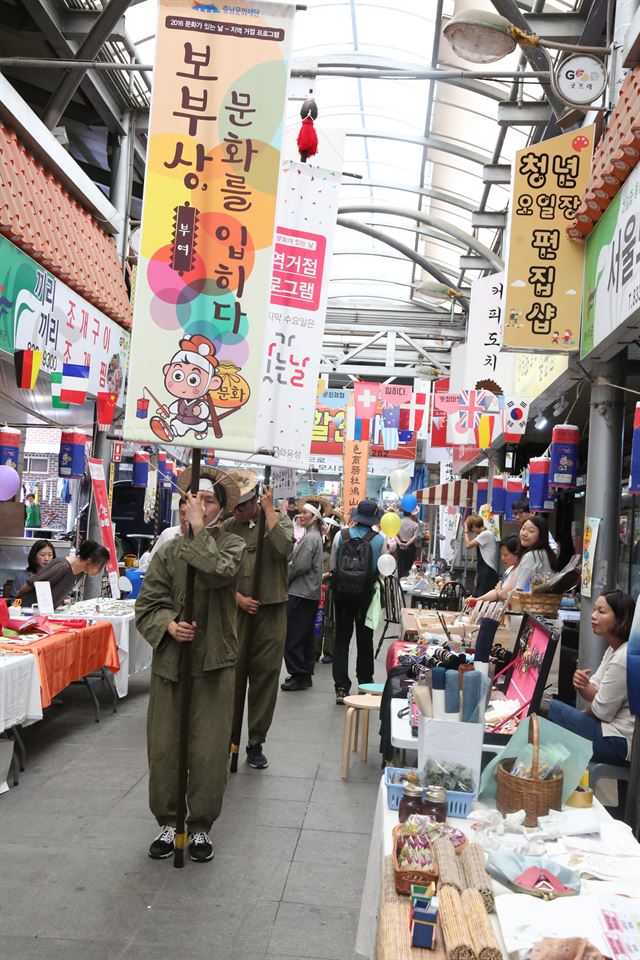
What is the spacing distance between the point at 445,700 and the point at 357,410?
57.6ft

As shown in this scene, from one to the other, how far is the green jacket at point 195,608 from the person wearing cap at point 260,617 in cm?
150

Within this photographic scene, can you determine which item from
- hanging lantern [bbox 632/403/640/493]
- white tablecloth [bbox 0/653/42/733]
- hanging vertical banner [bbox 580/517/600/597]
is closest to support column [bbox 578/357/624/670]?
hanging vertical banner [bbox 580/517/600/597]

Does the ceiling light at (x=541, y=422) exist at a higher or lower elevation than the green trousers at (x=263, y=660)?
higher

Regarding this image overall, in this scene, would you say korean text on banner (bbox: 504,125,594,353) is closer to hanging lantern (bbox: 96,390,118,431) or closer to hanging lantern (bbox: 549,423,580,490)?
hanging lantern (bbox: 549,423,580,490)

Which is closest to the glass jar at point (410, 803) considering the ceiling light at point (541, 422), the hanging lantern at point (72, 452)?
the hanging lantern at point (72, 452)

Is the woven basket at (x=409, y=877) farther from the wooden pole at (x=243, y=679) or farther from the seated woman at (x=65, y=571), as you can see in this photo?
the seated woman at (x=65, y=571)

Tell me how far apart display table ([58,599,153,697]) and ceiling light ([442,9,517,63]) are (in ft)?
17.7

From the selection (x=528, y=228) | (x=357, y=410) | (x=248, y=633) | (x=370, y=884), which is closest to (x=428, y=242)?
(x=357, y=410)

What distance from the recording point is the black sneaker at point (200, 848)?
4.18 m

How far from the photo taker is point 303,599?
29.3ft

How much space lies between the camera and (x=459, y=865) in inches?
89.4

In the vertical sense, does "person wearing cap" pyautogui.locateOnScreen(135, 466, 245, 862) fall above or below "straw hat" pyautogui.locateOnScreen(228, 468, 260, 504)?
below

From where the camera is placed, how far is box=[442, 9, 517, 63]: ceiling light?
6883 millimetres

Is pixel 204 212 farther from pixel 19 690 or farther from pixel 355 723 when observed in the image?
→ pixel 355 723
